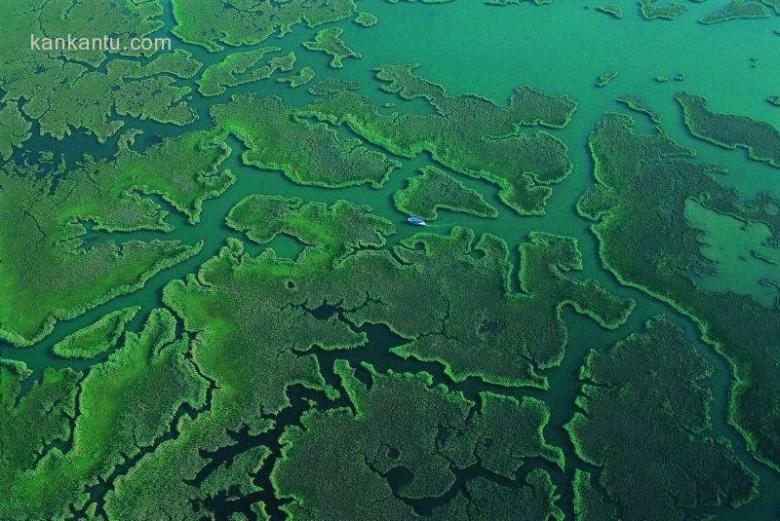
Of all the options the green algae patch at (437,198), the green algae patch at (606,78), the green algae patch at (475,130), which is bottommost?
the green algae patch at (437,198)

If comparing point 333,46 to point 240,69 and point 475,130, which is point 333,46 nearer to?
point 240,69

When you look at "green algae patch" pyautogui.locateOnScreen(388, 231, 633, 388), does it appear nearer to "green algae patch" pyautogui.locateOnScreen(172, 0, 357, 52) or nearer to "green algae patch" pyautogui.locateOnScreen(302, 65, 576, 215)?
"green algae patch" pyautogui.locateOnScreen(302, 65, 576, 215)

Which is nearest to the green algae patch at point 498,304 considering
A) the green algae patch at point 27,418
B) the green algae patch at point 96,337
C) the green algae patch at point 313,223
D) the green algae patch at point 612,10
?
the green algae patch at point 313,223

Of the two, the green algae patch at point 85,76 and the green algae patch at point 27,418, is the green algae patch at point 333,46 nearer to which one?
the green algae patch at point 85,76

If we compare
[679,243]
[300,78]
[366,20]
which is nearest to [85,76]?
[300,78]

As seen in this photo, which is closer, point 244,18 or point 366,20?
point 366,20
